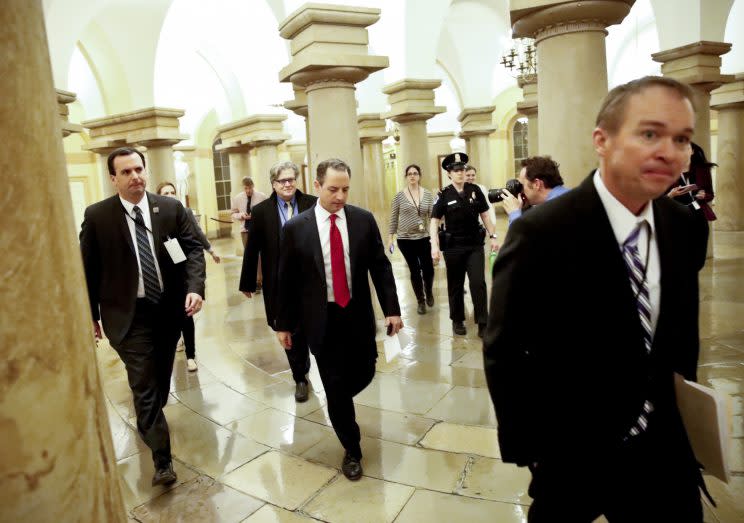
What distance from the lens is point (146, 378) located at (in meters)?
3.12

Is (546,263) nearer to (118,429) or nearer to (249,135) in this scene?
(118,429)

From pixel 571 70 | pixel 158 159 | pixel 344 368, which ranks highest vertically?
pixel 158 159

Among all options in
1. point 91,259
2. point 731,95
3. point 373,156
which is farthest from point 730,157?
point 91,259

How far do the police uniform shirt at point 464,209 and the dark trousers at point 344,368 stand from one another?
2.47 metres

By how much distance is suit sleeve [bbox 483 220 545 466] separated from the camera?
1.48 m

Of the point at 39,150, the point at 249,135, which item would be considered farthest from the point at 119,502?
the point at 249,135

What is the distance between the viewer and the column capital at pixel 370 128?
1316cm

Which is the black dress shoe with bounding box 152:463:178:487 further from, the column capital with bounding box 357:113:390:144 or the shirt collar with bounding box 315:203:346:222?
the column capital with bounding box 357:113:390:144

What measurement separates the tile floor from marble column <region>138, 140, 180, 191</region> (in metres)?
6.56

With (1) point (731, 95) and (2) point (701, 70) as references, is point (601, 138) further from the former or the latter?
(1) point (731, 95)

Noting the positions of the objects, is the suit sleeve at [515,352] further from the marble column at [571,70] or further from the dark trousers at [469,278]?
the dark trousers at [469,278]

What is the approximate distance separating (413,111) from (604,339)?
28.6 ft

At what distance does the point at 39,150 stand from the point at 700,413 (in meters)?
1.69

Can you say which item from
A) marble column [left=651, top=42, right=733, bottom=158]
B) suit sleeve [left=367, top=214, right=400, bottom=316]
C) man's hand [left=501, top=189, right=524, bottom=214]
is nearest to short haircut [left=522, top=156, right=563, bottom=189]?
man's hand [left=501, top=189, right=524, bottom=214]
